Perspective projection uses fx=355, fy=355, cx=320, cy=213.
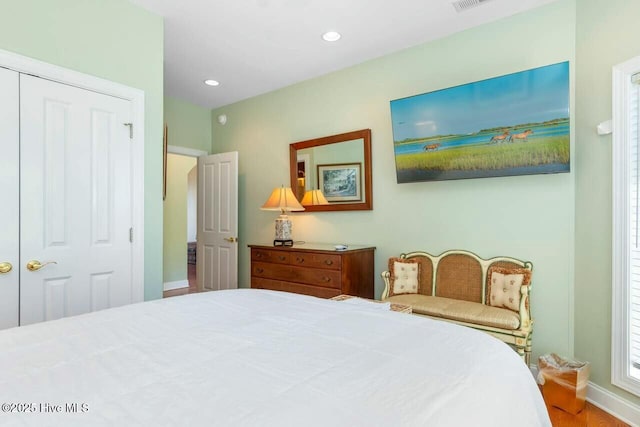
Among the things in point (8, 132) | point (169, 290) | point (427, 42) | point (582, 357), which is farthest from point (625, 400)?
point (169, 290)

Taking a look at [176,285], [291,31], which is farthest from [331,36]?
[176,285]

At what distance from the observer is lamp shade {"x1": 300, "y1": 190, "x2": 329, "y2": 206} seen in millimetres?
3928

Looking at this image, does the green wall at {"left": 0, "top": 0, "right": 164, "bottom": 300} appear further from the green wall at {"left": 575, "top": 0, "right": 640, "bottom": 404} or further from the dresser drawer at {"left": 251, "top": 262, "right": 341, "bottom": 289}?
the green wall at {"left": 575, "top": 0, "right": 640, "bottom": 404}

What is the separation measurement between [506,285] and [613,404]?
885 mm

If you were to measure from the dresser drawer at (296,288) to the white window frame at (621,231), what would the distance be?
6.30 feet

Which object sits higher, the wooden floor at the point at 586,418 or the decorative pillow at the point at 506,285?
the decorative pillow at the point at 506,285

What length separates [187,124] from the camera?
195 inches

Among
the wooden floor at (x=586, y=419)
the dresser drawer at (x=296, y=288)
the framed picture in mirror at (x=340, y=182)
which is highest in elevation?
the framed picture in mirror at (x=340, y=182)

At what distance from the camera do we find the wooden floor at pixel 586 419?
6.86 ft

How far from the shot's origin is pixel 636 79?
2.04m

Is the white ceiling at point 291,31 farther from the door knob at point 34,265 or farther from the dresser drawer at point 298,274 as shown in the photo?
the dresser drawer at point 298,274

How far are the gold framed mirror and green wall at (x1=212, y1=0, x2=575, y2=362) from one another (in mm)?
93

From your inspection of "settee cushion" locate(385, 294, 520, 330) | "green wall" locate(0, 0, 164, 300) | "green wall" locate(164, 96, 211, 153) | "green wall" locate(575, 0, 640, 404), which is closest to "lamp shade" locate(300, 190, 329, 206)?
"settee cushion" locate(385, 294, 520, 330)

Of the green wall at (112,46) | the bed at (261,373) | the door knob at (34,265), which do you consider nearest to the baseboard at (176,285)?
the green wall at (112,46)
